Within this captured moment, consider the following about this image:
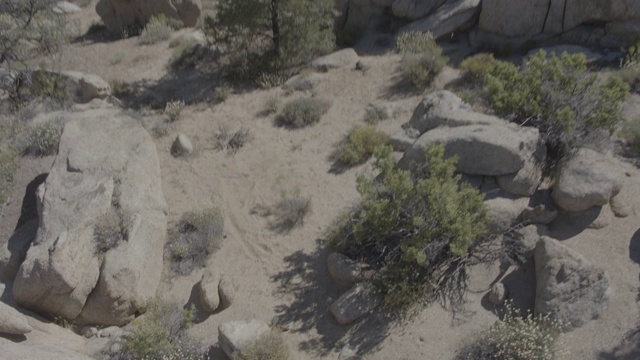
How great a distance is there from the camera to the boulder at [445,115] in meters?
9.24

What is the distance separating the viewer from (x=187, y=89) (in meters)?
14.8

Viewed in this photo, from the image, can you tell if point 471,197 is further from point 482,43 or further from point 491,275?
point 482,43

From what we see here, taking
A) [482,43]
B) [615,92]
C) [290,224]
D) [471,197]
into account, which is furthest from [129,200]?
[482,43]

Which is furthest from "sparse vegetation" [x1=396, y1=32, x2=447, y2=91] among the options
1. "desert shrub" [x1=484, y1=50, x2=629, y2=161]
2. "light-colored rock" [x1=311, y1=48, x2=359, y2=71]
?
"desert shrub" [x1=484, y1=50, x2=629, y2=161]

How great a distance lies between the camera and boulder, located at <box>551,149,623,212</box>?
7.98 m

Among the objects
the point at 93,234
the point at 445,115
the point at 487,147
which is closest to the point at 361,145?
the point at 445,115

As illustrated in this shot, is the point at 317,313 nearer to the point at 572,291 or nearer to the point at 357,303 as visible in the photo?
the point at 357,303

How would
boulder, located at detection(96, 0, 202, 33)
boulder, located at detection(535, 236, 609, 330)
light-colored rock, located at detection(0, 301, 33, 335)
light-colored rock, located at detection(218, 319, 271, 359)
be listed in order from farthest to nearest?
1. boulder, located at detection(96, 0, 202, 33)
2. light-colored rock, located at detection(218, 319, 271, 359)
3. boulder, located at detection(535, 236, 609, 330)
4. light-colored rock, located at detection(0, 301, 33, 335)

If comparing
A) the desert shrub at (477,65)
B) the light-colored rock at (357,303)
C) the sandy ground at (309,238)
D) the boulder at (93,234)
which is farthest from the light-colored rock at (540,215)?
the boulder at (93,234)

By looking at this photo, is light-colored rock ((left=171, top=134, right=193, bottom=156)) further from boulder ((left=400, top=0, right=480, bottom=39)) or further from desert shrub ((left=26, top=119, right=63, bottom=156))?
boulder ((left=400, top=0, right=480, bottom=39))

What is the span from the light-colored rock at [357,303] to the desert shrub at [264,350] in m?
0.98

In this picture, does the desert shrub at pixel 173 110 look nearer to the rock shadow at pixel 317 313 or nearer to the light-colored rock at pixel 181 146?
the light-colored rock at pixel 181 146

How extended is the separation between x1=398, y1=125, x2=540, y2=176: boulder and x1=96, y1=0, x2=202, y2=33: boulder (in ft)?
41.0

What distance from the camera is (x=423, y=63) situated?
13.0 m
